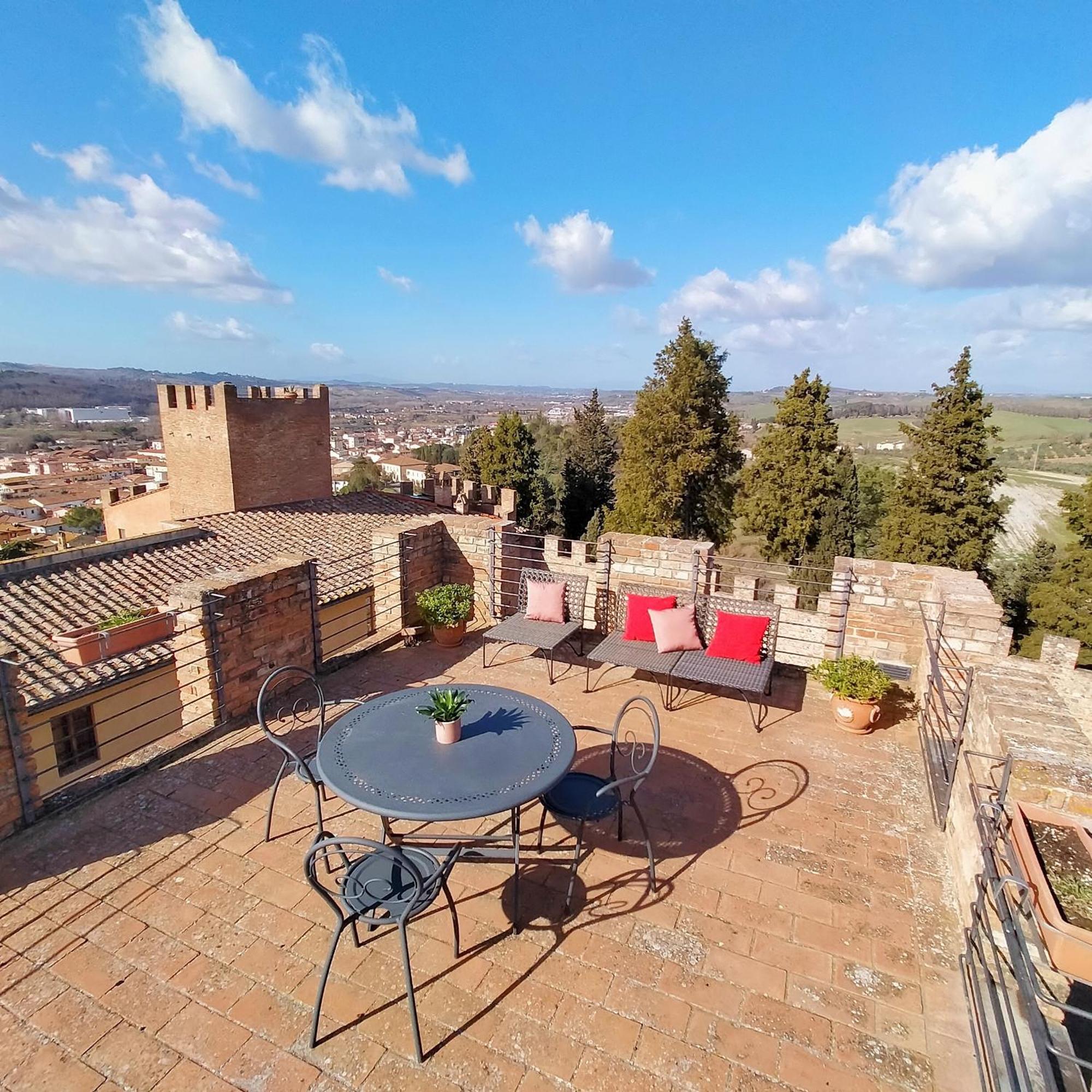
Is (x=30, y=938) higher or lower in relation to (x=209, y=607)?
lower

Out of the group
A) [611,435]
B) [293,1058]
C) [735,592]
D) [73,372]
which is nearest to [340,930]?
[293,1058]

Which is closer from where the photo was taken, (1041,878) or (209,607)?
(1041,878)

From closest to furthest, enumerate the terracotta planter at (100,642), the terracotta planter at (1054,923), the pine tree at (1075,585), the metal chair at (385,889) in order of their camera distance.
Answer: the terracotta planter at (1054,923) < the metal chair at (385,889) < the terracotta planter at (100,642) < the pine tree at (1075,585)

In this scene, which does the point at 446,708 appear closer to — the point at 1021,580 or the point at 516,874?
the point at 516,874

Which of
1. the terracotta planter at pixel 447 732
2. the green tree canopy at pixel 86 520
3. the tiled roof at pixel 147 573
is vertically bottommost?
the green tree canopy at pixel 86 520

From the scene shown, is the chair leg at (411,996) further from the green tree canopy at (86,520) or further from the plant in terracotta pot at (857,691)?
the green tree canopy at (86,520)

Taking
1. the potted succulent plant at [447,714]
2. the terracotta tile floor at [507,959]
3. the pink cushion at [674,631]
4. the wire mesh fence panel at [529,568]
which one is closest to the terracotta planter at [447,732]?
the potted succulent plant at [447,714]

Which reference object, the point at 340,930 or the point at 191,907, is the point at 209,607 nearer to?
the point at 191,907
